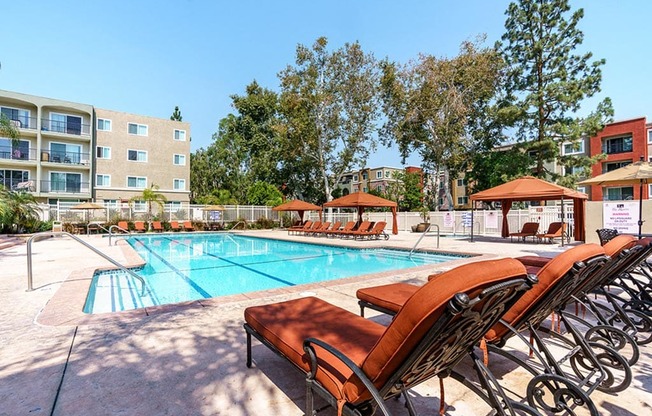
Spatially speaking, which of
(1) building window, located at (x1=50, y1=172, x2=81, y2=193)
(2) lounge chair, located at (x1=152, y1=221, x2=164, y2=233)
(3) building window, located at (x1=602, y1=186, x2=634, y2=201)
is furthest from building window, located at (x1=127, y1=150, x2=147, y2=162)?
(3) building window, located at (x1=602, y1=186, x2=634, y2=201)

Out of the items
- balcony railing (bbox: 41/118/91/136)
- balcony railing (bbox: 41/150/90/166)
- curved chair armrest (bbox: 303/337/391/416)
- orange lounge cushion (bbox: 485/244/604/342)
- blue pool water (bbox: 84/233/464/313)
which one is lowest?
blue pool water (bbox: 84/233/464/313)

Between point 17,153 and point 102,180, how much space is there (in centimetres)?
591

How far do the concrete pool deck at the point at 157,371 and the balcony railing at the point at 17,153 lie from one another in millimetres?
A: 29534

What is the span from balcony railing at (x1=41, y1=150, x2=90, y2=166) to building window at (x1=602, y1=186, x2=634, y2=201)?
153 feet

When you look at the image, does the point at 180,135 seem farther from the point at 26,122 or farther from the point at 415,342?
the point at 415,342

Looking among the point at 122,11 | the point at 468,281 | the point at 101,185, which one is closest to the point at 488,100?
the point at 122,11

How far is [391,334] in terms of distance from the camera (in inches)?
Answer: 54.6

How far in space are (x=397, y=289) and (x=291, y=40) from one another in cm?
2522

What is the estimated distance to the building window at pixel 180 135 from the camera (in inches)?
1212

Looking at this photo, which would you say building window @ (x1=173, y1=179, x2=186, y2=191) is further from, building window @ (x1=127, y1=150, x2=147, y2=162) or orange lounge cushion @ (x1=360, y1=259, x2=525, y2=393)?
orange lounge cushion @ (x1=360, y1=259, x2=525, y2=393)

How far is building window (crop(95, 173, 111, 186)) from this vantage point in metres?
27.7

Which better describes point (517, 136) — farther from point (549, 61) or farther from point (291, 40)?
point (291, 40)

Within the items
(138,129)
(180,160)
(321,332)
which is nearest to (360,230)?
(321,332)

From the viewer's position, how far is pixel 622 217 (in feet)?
30.7
